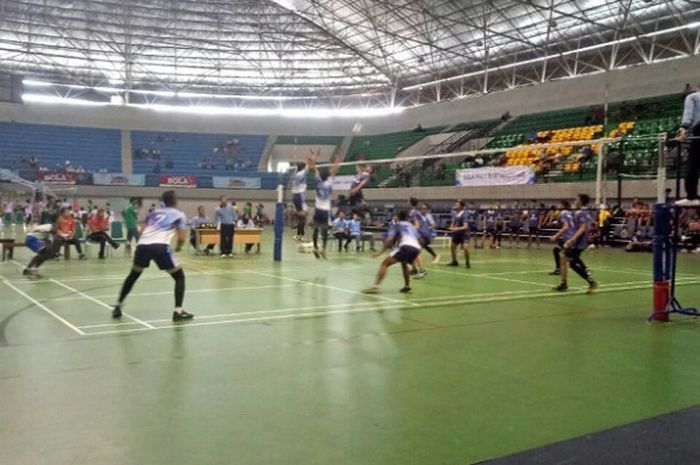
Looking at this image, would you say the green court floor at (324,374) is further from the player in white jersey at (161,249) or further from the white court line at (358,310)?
the player in white jersey at (161,249)

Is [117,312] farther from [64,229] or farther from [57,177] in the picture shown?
[57,177]

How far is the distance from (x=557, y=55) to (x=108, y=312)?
34.4 m

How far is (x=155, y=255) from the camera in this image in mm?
9133

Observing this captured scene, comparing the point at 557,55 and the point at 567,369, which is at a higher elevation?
the point at 557,55

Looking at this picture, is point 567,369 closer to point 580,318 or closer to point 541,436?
point 541,436

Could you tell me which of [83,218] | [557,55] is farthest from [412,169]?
[83,218]

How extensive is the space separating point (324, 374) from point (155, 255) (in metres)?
3.99

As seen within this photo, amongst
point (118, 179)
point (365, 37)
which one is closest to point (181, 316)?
point (365, 37)

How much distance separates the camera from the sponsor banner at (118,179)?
47.2m

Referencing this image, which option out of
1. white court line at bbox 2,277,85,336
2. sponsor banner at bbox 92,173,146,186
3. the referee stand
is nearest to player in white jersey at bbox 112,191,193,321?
white court line at bbox 2,277,85,336

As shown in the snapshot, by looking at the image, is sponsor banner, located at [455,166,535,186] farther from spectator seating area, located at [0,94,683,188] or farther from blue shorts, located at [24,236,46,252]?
blue shorts, located at [24,236,46,252]

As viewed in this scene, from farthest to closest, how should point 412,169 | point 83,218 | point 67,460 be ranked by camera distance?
point 412,169 → point 83,218 → point 67,460

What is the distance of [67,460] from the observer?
13.4 ft

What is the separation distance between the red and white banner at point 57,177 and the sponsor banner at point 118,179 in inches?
60.3
